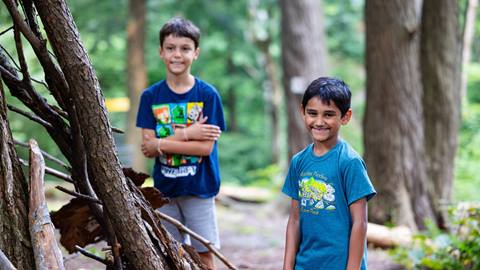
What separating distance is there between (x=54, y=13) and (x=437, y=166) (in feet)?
24.8

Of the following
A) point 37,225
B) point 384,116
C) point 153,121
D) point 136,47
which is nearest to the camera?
point 37,225

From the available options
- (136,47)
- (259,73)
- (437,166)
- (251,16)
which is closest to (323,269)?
(437,166)

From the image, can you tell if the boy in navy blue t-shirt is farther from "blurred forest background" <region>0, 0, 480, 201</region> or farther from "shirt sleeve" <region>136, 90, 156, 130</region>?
"blurred forest background" <region>0, 0, 480, 201</region>

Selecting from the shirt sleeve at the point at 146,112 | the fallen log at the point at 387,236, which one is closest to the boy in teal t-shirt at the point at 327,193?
the shirt sleeve at the point at 146,112

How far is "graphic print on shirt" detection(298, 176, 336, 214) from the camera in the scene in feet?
9.99

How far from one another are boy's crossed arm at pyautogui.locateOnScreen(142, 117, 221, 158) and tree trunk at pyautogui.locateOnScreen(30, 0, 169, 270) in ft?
2.70

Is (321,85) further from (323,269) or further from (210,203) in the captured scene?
(210,203)

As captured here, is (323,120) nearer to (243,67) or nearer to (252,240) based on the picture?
(252,240)

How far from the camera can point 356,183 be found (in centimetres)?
298

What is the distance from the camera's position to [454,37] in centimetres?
947

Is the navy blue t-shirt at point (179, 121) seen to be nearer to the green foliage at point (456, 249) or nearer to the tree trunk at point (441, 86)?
the green foliage at point (456, 249)

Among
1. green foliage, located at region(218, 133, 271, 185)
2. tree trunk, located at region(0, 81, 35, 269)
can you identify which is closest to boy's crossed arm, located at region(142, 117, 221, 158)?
tree trunk, located at region(0, 81, 35, 269)

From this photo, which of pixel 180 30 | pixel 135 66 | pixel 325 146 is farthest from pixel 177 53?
pixel 135 66

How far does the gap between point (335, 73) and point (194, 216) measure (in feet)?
59.7
